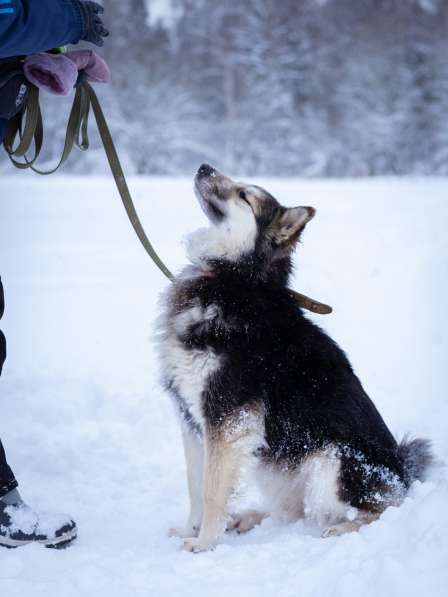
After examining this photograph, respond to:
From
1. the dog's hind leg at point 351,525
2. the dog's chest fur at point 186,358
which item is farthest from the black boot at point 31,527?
the dog's hind leg at point 351,525

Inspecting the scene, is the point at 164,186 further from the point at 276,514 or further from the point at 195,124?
the point at 195,124

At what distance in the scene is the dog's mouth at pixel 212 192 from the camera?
2.98 m

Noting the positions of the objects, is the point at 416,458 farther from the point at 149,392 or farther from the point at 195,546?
the point at 149,392

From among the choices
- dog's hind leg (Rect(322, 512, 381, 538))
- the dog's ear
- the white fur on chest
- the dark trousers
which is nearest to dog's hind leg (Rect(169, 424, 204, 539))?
the white fur on chest

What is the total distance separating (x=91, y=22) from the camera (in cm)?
236

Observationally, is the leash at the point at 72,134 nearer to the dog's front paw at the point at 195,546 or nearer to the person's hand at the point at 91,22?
the person's hand at the point at 91,22

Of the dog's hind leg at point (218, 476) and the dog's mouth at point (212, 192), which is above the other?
the dog's mouth at point (212, 192)

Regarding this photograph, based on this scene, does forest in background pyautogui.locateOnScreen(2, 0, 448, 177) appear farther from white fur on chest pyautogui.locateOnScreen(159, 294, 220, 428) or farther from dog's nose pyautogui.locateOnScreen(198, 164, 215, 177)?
white fur on chest pyautogui.locateOnScreen(159, 294, 220, 428)

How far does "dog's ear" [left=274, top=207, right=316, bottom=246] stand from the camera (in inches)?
109

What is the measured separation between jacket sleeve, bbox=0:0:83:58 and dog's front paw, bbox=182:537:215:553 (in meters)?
2.08

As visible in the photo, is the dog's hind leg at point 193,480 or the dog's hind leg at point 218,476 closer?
the dog's hind leg at point 218,476

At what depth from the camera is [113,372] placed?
445cm

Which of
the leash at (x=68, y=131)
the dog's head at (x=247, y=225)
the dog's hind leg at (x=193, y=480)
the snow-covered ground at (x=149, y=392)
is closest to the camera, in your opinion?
the snow-covered ground at (x=149, y=392)

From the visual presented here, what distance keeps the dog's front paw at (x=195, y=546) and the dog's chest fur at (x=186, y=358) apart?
0.48 m
